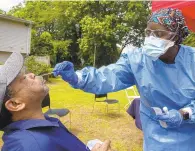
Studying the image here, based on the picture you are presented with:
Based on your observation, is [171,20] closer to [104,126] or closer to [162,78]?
[162,78]

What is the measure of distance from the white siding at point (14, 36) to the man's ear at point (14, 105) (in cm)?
1569

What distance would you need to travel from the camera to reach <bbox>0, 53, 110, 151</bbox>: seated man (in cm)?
115

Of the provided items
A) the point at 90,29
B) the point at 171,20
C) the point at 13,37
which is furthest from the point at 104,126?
the point at 90,29

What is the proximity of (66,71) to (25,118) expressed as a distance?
518mm

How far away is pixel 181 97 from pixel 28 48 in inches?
658

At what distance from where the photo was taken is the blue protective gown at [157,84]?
189 cm

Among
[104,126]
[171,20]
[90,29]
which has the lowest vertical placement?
[104,126]

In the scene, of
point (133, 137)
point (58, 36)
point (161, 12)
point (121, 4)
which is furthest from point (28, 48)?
point (161, 12)

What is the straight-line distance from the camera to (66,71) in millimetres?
1754

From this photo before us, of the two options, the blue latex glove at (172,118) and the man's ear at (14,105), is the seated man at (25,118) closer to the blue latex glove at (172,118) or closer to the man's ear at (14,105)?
the man's ear at (14,105)

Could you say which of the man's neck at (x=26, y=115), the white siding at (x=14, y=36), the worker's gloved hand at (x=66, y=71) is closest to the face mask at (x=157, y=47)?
the worker's gloved hand at (x=66, y=71)

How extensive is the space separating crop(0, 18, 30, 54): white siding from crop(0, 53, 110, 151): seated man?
1566cm

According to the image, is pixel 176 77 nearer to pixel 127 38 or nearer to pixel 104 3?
pixel 104 3

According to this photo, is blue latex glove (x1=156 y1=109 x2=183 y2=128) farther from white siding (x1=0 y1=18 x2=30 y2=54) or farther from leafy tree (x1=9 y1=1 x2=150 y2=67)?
leafy tree (x1=9 y1=1 x2=150 y2=67)
